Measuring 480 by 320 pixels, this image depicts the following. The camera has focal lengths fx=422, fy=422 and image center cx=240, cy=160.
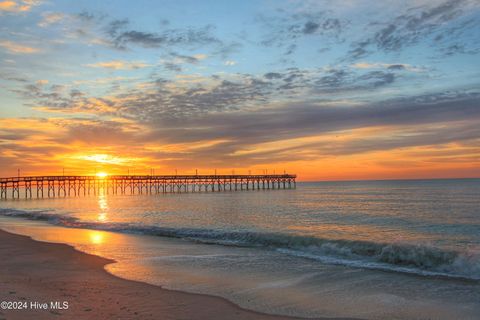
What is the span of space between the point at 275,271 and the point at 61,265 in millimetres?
5850

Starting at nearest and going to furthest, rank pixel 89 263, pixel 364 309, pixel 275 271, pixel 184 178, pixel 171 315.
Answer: pixel 171 315, pixel 364 309, pixel 275 271, pixel 89 263, pixel 184 178

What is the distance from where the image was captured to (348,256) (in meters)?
13.8

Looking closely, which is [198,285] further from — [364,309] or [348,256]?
[348,256]

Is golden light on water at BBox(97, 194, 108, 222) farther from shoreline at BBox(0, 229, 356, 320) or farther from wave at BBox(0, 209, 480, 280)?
shoreline at BBox(0, 229, 356, 320)

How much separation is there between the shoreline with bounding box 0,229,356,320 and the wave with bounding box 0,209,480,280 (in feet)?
19.7

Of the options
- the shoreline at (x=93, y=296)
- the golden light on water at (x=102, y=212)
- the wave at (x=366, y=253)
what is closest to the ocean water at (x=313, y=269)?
the wave at (x=366, y=253)

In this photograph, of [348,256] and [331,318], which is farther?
[348,256]

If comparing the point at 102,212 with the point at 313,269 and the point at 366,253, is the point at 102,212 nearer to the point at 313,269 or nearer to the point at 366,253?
the point at 366,253

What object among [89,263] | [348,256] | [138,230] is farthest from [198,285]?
[138,230]

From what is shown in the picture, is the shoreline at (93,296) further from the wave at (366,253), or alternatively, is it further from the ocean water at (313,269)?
the wave at (366,253)

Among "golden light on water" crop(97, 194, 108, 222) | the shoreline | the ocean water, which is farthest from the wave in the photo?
"golden light on water" crop(97, 194, 108, 222)

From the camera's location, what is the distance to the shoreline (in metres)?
6.88

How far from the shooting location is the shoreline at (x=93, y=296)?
6875mm

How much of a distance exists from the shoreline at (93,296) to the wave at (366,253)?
19.7 ft
